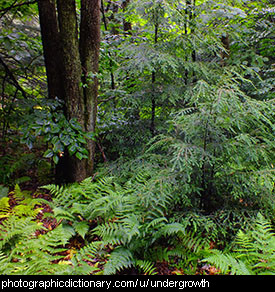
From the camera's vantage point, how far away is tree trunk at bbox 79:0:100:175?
10.5 ft

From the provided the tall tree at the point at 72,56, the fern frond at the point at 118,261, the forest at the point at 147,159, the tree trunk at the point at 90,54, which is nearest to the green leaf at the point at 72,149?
the forest at the point at 147,159

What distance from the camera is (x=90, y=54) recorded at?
337cm

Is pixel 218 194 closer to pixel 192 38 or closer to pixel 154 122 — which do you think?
pixel 154 122

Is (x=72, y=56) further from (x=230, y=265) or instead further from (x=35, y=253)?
(x=230, y=265)

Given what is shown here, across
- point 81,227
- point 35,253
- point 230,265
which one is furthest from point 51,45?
point 230,265

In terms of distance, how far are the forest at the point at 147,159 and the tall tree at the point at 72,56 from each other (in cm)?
2

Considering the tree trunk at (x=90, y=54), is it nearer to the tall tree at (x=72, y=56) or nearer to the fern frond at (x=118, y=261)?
the tall tree at (x=72, y=56)

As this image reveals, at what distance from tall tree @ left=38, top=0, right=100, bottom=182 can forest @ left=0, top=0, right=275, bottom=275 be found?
2 centimetres

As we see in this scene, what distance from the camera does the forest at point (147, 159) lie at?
2.28 metres

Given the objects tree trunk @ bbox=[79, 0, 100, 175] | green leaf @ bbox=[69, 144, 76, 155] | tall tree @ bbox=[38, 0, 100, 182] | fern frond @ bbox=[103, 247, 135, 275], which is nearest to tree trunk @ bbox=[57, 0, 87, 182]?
tall tree @ bbox=[38, 0, 100, 182]

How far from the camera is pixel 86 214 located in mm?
2771

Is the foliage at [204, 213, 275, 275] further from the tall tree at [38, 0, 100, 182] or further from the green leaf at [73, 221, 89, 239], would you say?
the tall tree at [38, 0, 100, 182]

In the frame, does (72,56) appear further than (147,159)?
No

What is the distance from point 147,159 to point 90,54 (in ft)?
6.53
